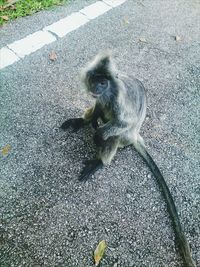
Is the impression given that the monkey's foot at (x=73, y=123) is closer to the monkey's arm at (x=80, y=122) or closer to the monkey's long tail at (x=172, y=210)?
the monkey's arm at (x=80, y=122)

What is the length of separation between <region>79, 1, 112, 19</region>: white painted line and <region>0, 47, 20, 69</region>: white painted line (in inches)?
54.0

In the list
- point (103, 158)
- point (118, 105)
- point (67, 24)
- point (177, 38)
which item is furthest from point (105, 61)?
point (177, 38)

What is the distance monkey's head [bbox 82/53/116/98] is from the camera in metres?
2.43

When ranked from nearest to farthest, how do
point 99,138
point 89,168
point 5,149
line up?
point 99,138 < point 89,168 < point 5,149

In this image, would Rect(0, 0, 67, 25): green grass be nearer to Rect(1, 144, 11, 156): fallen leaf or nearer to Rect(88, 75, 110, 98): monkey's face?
Rect(1, 144, 11, 156): fallen leaf

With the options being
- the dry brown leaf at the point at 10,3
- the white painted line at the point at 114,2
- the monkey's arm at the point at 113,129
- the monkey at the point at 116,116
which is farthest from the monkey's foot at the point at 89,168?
the white painted line at the point at 114,2

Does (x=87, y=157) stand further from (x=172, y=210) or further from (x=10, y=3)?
(x=10, y=3)

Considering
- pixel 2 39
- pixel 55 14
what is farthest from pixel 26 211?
pixel 55 14

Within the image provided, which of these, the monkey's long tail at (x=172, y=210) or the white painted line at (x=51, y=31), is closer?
the monkey's long tail at (x=172, y=210)

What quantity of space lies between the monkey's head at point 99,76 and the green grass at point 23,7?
2.44 m

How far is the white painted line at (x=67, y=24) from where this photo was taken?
4.53 m

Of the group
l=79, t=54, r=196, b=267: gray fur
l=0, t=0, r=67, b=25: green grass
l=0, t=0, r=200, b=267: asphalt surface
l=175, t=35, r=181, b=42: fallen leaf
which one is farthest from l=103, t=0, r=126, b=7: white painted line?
l=79, t=54, r=196, b=267: gray fur

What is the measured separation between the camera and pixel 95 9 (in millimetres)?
5004

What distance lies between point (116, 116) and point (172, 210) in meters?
0.92
